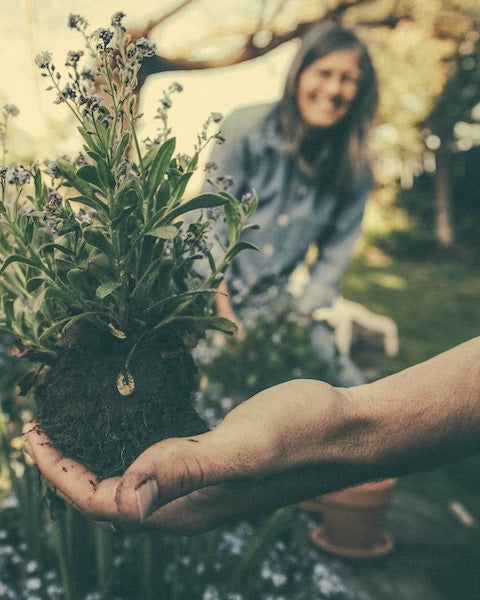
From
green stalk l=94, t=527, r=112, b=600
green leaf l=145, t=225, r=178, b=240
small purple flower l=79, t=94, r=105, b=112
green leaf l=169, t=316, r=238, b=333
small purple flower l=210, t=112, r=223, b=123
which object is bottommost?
green stalk l=94, t=527, r=112, b=600

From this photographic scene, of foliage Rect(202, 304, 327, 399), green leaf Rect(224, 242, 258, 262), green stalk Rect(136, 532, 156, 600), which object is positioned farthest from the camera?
foliage Rect(202, 304, 327, 399)

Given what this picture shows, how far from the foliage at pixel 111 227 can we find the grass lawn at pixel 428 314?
2.28m

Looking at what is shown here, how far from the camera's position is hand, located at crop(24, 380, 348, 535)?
115 centimetres

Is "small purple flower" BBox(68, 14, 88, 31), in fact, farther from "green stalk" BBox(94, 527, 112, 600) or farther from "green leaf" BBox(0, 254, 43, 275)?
"green stalk" BBox(94, 527, 112, 600)

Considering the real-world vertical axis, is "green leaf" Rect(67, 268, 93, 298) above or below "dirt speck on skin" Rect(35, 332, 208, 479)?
above

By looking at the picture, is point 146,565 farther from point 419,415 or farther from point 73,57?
point 73,57

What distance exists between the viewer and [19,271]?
58.8 inches

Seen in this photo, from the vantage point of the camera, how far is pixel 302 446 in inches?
51.8

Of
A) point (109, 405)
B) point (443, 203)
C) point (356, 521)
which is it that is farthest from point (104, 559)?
point (443, 203)

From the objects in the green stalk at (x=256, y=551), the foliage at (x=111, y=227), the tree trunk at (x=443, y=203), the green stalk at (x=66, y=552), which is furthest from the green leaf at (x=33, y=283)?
the tree trunk at (x=443, y=203)

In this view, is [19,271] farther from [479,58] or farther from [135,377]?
[479,58]

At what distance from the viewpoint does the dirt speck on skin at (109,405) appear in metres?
1.37

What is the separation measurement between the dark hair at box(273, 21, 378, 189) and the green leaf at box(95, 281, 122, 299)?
259 centimetres

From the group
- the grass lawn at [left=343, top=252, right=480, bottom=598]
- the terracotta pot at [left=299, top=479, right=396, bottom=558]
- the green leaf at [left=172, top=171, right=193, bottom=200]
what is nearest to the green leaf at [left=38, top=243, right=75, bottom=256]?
the green leaf at [left=172, top=171, right=193, bottom=200]
